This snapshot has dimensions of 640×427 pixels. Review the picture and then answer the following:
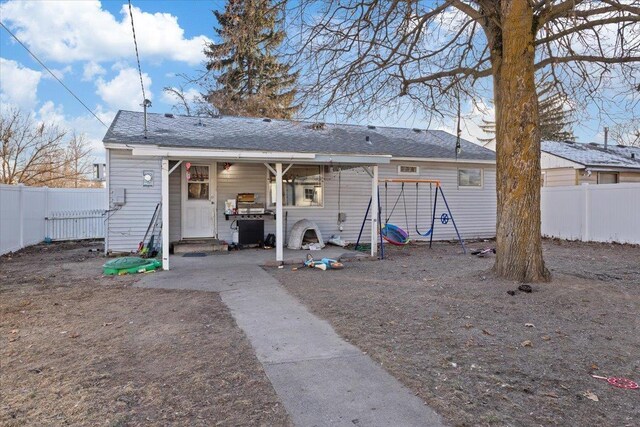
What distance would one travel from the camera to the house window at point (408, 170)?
1267 cm

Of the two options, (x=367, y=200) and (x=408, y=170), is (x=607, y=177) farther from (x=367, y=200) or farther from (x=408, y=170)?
(x=367, y=200)

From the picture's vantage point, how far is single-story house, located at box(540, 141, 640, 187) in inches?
652

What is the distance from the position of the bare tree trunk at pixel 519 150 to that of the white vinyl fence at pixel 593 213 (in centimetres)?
753

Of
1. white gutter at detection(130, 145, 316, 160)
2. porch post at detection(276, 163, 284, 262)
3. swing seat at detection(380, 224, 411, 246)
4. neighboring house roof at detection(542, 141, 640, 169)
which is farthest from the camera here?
neighboring house roof at detection(542, 141, 640, 169)

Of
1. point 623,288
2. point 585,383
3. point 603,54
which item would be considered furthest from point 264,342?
point 603,54

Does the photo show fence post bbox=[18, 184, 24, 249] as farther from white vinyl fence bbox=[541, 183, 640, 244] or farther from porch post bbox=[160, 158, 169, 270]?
white vinyl fence bbox=[541, 183, 640, 244]

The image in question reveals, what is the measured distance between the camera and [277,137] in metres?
11.9

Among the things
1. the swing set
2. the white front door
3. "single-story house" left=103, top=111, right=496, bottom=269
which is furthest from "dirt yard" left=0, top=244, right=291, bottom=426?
the swing set

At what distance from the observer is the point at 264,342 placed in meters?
4.07

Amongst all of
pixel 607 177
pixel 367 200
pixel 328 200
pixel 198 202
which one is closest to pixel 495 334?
pixel 328 200

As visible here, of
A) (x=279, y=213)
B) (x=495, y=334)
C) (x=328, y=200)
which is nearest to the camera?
(x=495, y=334)

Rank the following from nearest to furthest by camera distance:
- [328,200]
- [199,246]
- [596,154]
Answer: [199,246]
[328,200]
[596,154]

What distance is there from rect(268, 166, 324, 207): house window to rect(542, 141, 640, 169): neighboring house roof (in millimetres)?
10818

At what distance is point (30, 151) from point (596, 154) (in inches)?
967
